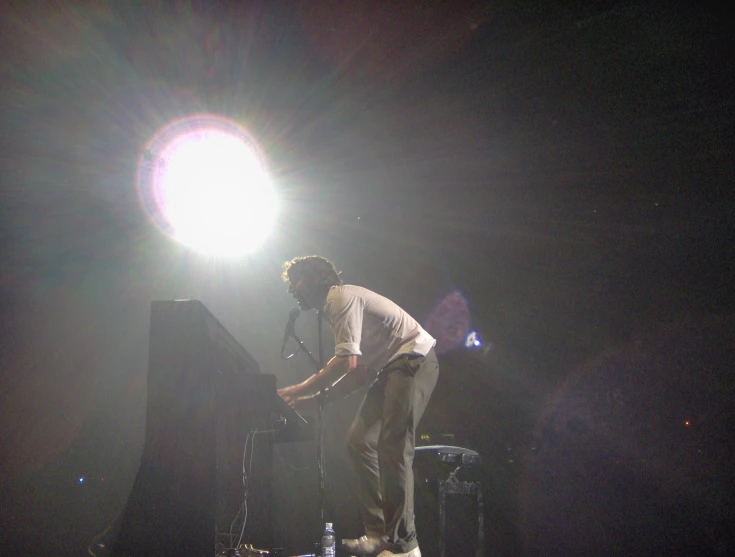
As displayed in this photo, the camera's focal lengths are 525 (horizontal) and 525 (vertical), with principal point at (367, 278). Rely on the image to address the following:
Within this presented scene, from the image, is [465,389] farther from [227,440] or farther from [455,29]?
[455,29]

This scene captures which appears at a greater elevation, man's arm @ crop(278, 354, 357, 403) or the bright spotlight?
the bright spotlight

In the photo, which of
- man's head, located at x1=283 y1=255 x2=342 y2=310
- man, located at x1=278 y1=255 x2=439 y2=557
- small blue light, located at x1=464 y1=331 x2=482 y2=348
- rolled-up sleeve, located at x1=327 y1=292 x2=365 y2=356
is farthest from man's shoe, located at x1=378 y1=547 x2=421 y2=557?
small blue light, located at x1=464 y1=331 x2=482 y2=348

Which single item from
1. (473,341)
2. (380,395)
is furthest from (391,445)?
(473,341)

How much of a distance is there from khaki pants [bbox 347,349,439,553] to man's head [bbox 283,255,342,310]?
670mm

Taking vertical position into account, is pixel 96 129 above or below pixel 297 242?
above

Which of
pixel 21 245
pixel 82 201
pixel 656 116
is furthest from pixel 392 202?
pixel 21 245

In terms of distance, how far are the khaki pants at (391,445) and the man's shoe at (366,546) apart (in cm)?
4

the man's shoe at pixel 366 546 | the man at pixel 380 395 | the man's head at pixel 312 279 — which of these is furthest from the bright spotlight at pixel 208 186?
the man's shoe at pixel 366 546

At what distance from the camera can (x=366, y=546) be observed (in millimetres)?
2811

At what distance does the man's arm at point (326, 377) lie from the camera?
9.56 ft

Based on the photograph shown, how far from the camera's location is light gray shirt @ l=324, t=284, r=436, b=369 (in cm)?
300

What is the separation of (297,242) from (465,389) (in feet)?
7.22

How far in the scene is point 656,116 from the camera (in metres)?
4.39

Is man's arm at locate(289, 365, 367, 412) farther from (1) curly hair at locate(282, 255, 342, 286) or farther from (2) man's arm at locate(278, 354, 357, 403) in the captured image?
(1) curly hair at locate(282, 255, 342, 286)
